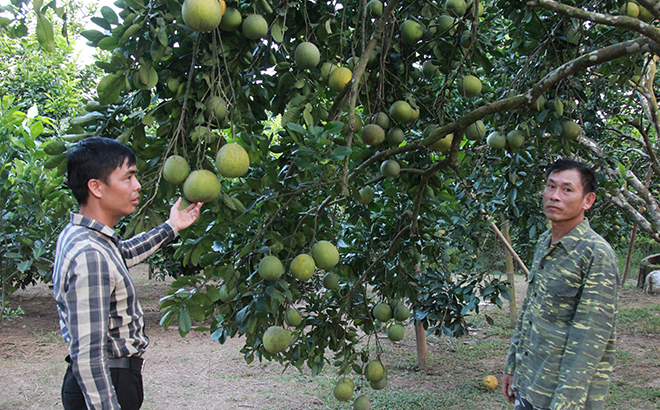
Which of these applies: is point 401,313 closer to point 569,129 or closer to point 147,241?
point 569,129

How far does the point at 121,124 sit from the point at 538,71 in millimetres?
2248

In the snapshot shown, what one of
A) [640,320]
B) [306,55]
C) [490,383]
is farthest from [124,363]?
[640,320]

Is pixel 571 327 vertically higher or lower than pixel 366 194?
lower

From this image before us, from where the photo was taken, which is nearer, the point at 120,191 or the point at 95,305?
the point at 95,305

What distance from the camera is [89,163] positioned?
1.35m

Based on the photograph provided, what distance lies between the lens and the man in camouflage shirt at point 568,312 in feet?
4.90

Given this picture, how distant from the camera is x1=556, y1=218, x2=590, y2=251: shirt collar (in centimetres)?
167

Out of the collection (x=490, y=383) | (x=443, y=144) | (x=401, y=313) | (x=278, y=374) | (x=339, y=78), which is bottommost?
(x=278, y=374)

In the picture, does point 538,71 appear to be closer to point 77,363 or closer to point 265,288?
point 265,288

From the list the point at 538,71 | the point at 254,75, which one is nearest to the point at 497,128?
the point at 538,71

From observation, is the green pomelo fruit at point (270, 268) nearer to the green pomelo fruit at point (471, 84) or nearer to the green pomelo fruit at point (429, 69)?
the green pomelo fruit at point (471, 84)

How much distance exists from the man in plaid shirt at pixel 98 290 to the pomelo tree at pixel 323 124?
20 centimetres

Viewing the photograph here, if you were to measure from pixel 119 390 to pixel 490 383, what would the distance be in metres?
3.71

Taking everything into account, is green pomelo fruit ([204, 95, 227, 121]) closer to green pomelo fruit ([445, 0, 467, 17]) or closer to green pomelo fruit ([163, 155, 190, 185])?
green pomelo fruit ([163, 155, 190, 185])
